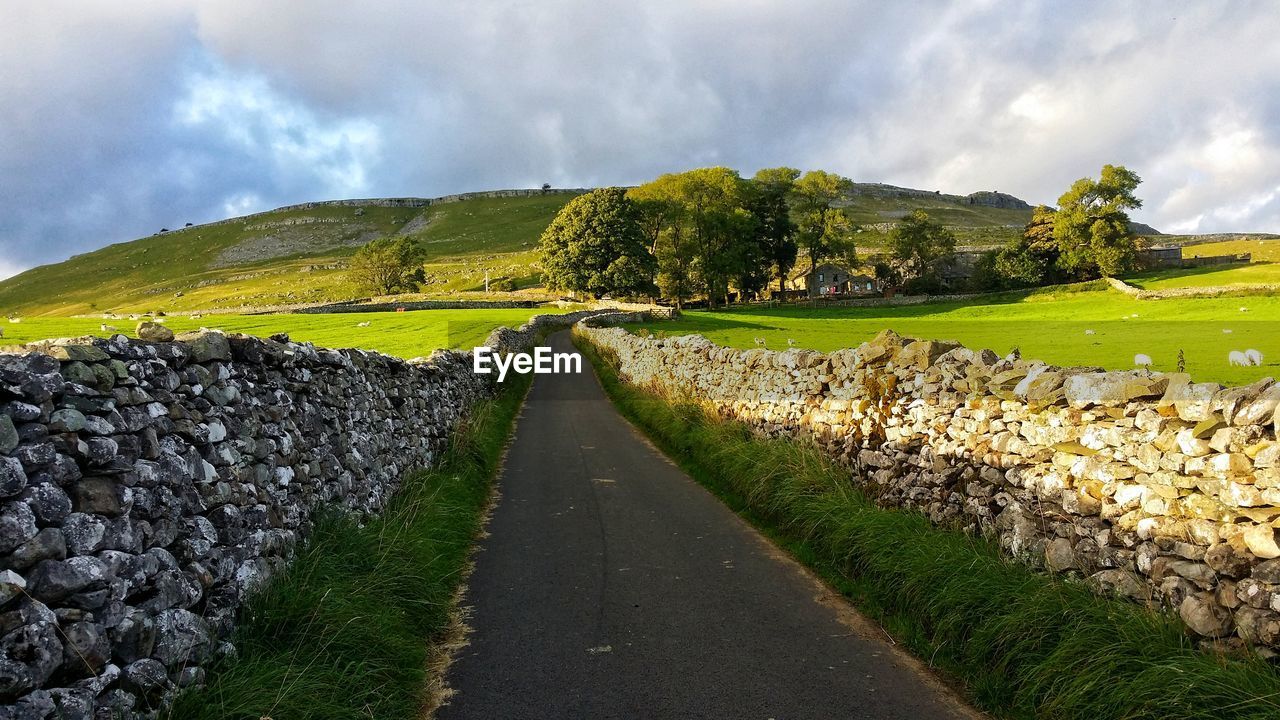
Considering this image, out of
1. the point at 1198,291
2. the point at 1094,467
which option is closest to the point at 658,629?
the point at 1094,467

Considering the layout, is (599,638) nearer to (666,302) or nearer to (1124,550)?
(1124,550)

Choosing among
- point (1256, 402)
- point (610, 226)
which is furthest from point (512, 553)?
point (610, 226)

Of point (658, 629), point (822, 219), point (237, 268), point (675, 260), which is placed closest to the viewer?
point (658, 629)

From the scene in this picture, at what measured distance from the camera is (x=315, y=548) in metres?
6.06

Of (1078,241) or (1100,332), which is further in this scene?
(1078,241)

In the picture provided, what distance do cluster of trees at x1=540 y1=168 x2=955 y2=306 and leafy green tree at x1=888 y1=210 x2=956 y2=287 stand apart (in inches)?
7.7

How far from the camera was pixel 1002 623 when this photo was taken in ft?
16.6

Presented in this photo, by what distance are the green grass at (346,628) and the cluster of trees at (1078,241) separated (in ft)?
246

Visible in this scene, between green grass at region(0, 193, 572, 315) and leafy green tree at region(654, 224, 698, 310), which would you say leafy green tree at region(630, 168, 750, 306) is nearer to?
leafy green tree at region(654, 224, 698, 310)

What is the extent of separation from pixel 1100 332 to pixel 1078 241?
47.9m

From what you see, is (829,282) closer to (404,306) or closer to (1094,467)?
(404,306)

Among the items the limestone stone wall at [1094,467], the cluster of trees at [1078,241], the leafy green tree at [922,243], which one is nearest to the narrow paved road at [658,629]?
the limestone stone wall at [1094,467]

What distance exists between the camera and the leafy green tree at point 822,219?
7262cm

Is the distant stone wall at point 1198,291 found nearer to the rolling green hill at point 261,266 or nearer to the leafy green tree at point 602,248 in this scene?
the rolling green hill at point 261,266
